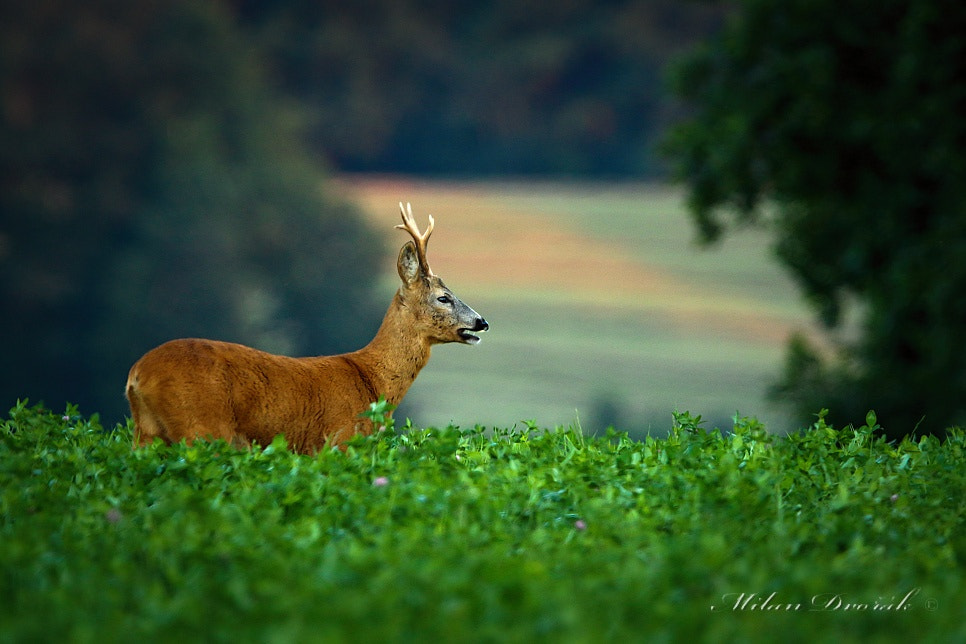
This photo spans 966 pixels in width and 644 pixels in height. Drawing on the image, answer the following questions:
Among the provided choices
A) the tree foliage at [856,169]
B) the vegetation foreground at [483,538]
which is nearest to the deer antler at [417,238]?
the vegetation foreground at [483,538]

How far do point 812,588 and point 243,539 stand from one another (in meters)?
2.06

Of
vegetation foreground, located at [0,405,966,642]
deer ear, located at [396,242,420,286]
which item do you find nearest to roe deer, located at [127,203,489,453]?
deer ear, located at [396,242,420,286]

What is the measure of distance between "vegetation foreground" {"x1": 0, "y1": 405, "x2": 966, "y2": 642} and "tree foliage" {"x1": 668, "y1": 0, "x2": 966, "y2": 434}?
7.36 meters

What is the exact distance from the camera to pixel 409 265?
25.0 ft

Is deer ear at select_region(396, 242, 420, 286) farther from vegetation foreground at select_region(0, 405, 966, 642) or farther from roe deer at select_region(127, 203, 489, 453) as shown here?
vegetation foreground at select_region(0, 405, 966, 642)

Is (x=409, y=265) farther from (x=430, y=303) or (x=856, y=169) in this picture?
(x=856, y=169)

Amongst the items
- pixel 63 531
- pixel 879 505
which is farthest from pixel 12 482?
pixel 879 505

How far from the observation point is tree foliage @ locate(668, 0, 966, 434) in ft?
46.2

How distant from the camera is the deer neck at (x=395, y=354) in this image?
7566 millimetres

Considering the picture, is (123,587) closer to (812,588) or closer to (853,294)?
(812,588)

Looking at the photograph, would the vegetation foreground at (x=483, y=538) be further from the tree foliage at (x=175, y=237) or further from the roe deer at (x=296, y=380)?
the tree foliage at (x=175, y=237)

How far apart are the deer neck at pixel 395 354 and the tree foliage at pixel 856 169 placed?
7.57m

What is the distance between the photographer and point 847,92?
1505 cm

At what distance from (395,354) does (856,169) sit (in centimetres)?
952
